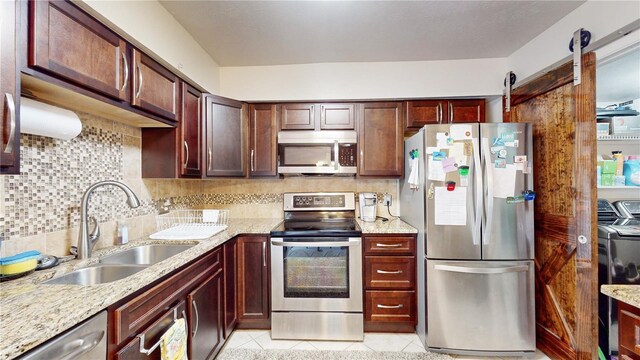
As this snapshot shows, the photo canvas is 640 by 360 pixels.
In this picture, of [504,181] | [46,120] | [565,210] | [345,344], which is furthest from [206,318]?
[565,210]

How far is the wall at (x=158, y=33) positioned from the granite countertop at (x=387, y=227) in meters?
1.88

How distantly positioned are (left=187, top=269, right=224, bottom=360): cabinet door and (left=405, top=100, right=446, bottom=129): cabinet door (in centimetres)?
213

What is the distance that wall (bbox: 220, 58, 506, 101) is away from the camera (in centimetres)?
230

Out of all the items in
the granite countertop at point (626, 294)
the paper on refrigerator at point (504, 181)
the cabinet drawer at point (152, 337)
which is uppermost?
the paper on refrigerator at point (504, 181)

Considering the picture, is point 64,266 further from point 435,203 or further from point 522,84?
point 522,84

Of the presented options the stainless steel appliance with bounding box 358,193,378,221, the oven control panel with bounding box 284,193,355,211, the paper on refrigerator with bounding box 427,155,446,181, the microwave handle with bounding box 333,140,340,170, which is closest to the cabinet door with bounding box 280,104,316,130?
the microwave handle with bounding box 333,140,340,170

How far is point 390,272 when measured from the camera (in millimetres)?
2045

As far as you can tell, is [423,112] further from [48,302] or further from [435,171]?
[48,302]

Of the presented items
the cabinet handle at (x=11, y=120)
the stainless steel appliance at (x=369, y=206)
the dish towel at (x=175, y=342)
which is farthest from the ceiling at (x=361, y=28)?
the dish towel at (x=175, y=342)

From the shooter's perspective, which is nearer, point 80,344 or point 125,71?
point 80,344

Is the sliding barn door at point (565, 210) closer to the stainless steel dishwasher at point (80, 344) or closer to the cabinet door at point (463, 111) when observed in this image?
the cabinet door at point (463, 111)

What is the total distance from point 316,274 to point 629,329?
165cm

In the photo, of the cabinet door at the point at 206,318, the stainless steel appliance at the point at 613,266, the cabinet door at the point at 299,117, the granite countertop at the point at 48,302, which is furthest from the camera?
the cabinet door at the point at 299,117

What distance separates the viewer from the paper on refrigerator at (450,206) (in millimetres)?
1806
